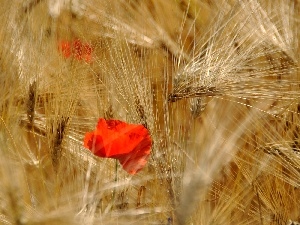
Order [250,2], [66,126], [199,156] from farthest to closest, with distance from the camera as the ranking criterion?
1. [250,2]
2. [66,126]
3. [199,156]

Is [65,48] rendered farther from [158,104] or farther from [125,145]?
[125,145]

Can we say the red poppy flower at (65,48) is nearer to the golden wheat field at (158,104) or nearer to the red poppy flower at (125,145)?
the golden wheat field at (158,104)

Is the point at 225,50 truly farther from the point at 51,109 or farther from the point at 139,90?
the point at 51,109

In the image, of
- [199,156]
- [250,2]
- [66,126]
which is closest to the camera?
[199,156]

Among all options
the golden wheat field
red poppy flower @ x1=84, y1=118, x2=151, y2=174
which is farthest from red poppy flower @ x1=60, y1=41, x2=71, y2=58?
red poppy flower @ x1=84, y1=118, x2=151, y2=174

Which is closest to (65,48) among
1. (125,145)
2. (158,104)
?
(158,104)

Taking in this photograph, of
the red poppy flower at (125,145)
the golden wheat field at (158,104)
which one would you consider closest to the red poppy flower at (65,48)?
the golden wheat field at (158,104)

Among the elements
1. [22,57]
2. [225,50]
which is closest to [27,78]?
[22,57]
